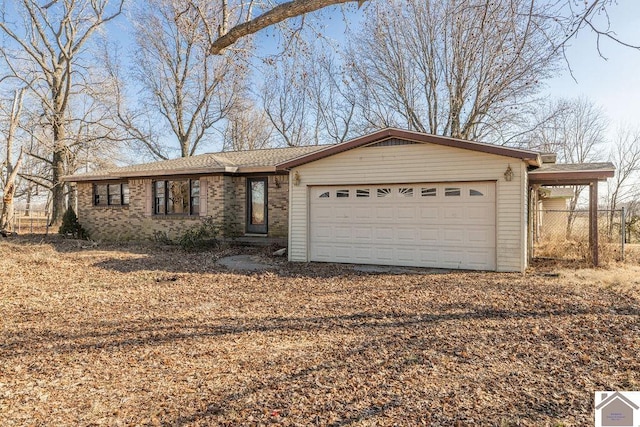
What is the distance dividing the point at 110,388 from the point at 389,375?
8.23 feet

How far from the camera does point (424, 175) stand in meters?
Answer: 9.88

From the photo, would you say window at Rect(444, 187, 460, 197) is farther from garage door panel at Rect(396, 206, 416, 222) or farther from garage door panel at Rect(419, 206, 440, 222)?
garage door panel at Rect(396, 206, 416, 222)

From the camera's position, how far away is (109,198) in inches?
675

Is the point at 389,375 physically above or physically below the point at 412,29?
A: below

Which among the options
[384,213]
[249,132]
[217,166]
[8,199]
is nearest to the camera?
[384,213]

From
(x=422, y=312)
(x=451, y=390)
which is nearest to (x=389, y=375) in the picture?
(x=451, y=390)

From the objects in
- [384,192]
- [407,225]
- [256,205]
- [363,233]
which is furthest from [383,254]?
[256,205]

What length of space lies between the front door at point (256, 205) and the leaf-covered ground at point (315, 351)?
6149 mm

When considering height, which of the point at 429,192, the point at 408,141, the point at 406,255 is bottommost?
the point at 406,255

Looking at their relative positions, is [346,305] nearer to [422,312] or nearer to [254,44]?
[422,312]

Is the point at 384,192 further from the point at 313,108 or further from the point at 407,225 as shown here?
the point at 313,108

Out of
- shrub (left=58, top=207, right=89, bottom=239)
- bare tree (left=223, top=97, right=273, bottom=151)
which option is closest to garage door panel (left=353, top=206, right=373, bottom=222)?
shrub (left=58, top=207, right=89, bottom=239)

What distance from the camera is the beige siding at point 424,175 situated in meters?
9.13

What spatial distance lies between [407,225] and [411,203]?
1.89 ft
